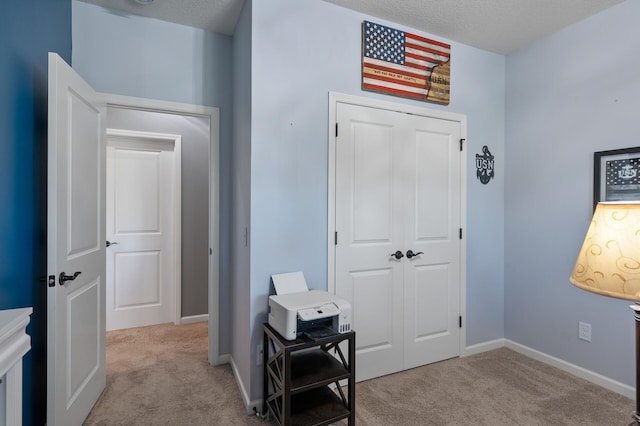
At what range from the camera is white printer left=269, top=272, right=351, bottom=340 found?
73.4 inches

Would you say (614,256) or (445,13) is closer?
(614,256)

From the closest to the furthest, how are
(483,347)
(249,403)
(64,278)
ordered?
(64,278) → (249,403) → (483,347)

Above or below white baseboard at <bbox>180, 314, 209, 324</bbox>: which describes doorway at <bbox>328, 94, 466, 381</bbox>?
above

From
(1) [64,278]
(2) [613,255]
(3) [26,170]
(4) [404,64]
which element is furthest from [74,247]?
(4) [404,64]

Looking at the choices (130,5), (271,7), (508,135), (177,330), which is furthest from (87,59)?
(508,135)

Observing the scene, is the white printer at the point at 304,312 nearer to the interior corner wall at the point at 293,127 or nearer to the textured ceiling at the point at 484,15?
the interior corner wall at the point at 293,127

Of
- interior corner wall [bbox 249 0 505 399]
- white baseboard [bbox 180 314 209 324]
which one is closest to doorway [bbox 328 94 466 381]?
interior corner wall [bbox 249 0 505 399]

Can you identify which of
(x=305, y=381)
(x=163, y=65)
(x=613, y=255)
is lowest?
(x=305, y=381)

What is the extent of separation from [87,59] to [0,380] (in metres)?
2.20

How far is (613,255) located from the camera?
1102mm

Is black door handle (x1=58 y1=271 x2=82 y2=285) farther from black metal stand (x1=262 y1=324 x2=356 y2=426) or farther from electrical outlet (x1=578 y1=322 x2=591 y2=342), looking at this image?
electrical outlet (x1=578 y1=322 x2=591 y2=342)

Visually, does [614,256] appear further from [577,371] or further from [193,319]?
[193,319]

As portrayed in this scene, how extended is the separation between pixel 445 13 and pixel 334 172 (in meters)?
1.46

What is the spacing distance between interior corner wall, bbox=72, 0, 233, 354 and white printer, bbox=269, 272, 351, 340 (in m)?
0.95
